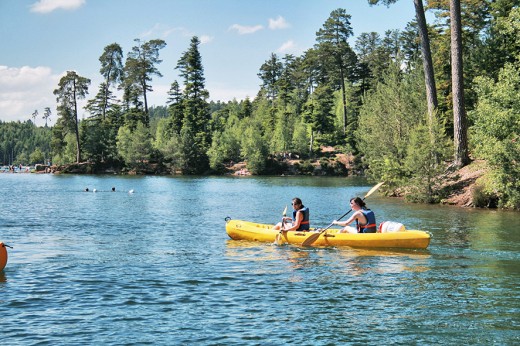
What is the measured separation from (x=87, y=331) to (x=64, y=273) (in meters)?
4.60

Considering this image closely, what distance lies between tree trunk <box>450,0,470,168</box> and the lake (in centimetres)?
910

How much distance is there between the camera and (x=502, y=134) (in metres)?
23.7

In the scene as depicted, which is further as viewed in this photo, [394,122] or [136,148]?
[136,148]

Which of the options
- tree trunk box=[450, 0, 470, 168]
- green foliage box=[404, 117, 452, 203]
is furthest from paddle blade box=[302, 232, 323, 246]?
tree trunk box=[450, 0, 470, 168]

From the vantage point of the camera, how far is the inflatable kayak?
15633 mm

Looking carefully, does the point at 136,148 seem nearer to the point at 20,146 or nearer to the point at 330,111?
the point at 330,111

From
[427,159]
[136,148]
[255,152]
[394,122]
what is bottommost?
[427,159]

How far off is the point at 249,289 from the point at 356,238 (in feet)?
18.9

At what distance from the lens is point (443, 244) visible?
1664 cm

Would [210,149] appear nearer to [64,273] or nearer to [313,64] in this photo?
[313,64]

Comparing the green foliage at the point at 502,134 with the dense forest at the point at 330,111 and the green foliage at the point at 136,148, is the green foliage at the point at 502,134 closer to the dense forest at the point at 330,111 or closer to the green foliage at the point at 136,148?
the dense forest at the point at 330,111

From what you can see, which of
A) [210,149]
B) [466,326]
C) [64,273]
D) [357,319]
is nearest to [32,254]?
[64,273]

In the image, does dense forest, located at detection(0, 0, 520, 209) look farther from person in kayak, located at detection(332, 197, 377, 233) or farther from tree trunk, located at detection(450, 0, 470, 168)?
person in kayak, located at detection(332, 197, 377, 233)

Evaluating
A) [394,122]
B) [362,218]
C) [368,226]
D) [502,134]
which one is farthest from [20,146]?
[368,226]
